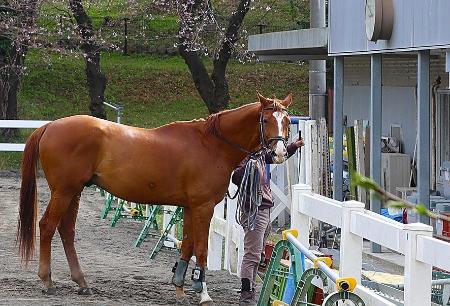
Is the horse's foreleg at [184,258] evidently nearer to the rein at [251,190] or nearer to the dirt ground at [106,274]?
the dirt ground at [106,274]

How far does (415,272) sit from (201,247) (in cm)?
422

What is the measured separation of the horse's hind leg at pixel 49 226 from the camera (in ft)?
32.3

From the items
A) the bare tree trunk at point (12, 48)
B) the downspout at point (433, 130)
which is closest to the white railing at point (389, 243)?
the downspout at point (433, 130)

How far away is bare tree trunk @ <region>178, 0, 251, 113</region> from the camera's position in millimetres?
28375

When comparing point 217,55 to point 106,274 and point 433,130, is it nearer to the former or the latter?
point 433,130

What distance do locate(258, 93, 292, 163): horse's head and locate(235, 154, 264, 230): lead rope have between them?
39 centimetres

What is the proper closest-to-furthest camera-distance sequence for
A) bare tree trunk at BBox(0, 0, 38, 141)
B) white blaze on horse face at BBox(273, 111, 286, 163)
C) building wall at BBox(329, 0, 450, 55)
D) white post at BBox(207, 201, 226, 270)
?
white blaze on horse face at BBox(273, 111, 286, 163)
building wall at BBox(329, 0, 450, 55)
white post at BBox(207, 201, 226, 270)
bare tree trunk at BBox(0, 0, 38, 141)

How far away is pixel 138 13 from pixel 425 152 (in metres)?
25.1

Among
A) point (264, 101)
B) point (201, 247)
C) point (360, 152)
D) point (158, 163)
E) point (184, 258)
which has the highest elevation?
point (264, 101)

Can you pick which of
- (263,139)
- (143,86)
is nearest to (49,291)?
(263,139)

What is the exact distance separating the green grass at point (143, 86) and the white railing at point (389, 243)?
27880 mm

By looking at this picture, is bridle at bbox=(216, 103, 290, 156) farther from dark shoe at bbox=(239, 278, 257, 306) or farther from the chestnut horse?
dark shoe at bbox=(239, 278, 257, 306)

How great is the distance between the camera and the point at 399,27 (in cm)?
1248

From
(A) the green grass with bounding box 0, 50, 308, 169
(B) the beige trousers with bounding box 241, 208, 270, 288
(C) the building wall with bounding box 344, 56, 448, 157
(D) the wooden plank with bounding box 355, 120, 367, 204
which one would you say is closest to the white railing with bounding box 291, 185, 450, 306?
(B) the beige trousers with bounding box 241, 208, 270, 288
